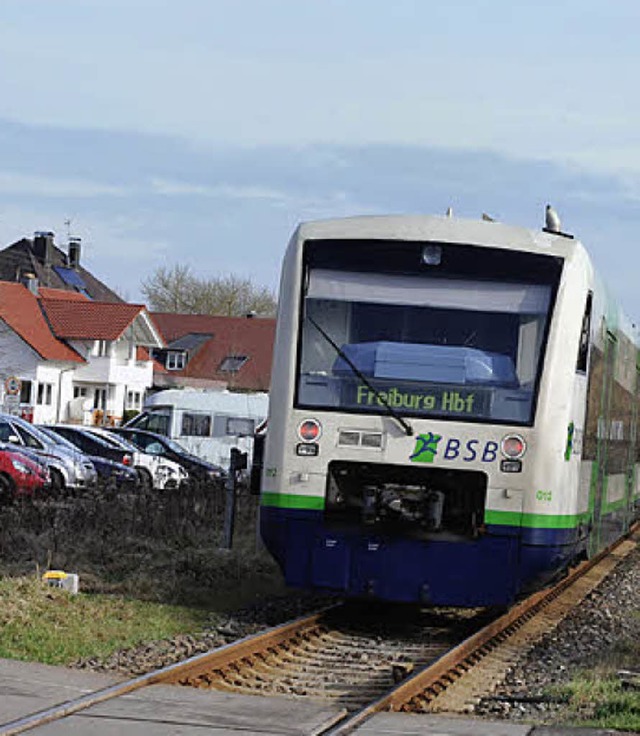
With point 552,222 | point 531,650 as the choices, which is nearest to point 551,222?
point 552,222

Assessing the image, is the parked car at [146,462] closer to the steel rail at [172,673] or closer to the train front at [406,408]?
the train front at [406,408]

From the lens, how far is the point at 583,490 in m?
14.1

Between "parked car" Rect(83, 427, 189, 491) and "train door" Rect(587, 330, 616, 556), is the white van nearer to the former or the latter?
"parked car" Rect(83, 427, 189, 491)

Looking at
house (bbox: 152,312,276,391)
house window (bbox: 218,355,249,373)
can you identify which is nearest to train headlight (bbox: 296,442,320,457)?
house (bbox: 152,312,276,391)

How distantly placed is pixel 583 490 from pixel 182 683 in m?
5.78

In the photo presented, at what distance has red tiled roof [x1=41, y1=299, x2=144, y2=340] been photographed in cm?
7475

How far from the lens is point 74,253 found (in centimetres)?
10512

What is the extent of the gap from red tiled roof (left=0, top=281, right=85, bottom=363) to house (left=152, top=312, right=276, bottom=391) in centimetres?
1400

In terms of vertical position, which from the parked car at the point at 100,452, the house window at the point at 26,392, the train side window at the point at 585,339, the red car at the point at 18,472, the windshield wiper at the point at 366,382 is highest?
the house window at the point at 26,392

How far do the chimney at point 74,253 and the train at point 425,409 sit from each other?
3672 inches

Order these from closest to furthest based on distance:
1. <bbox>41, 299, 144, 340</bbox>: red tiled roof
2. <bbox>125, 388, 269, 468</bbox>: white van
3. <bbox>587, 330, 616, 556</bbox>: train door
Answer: <bbox>587, 330, 616, 556</bbox>: train door < <bbox>125, 388, 269, 468</bbox>: white van < <bbox>41, 299, 144, 340</bbox>: red tiled roof

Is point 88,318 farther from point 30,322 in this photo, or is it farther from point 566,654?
point 566,654

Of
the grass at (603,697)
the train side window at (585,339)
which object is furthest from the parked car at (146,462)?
the grass at (603,697)

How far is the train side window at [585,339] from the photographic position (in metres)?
12.9
